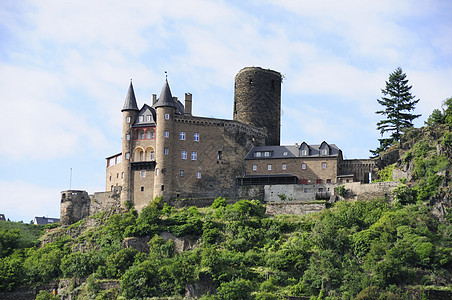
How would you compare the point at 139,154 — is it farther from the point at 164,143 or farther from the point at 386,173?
the point at 386,173

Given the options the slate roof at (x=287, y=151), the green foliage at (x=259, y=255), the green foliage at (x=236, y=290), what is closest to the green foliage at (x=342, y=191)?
the green foliage at (x=259, y=255)

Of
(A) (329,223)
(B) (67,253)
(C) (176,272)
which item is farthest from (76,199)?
(A) (329,223)

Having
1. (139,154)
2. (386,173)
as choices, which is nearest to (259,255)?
(386,173)

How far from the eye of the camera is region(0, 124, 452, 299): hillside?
2758 inches

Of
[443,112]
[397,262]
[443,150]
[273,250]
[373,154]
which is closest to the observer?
[397,262]

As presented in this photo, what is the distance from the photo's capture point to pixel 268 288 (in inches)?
2763

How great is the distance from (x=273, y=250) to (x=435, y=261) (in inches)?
622

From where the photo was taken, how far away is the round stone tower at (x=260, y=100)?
102 meters

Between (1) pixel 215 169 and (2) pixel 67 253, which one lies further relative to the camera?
(1) pixel 215 169

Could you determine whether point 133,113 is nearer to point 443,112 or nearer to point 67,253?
point 67,253

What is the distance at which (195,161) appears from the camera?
302 feet

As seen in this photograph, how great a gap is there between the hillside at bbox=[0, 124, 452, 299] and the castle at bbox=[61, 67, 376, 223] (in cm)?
341

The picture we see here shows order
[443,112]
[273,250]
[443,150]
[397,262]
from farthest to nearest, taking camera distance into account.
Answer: [443,112] < [443,150] < [273,250] < [397,262]

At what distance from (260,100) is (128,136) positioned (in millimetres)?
19131
